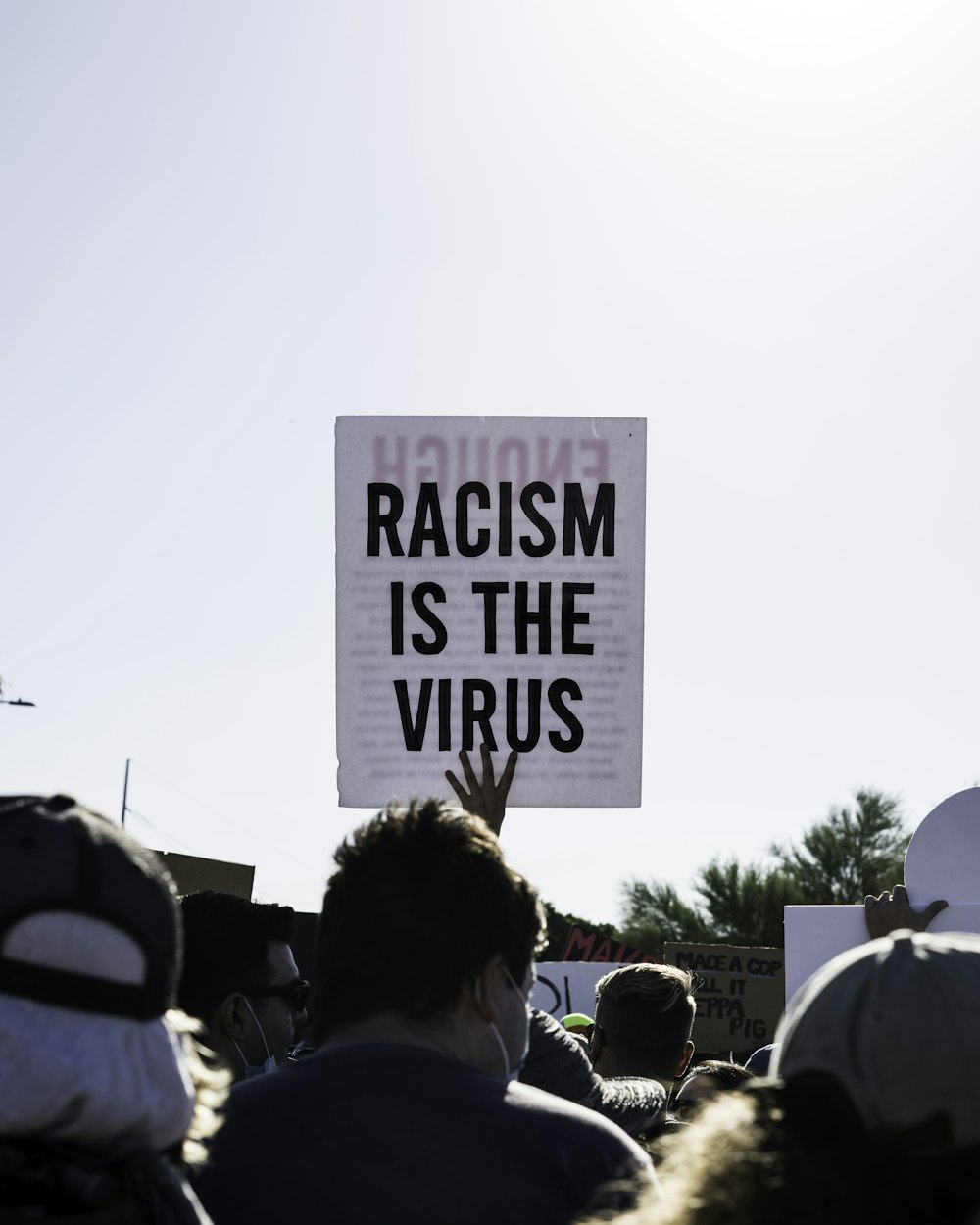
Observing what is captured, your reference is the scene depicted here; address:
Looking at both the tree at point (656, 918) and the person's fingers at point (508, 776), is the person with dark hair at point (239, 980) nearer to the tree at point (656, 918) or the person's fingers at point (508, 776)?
the person's fingers at point (508, 776)

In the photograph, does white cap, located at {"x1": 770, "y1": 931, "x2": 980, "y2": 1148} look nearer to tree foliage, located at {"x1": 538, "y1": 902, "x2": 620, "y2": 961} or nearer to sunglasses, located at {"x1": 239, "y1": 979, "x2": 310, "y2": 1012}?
sunglasses, located at {"x1": 239, "y1": 979, "x2": 310, "y2": 1012}

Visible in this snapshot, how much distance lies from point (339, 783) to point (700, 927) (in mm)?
25762

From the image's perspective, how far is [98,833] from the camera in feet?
5.51

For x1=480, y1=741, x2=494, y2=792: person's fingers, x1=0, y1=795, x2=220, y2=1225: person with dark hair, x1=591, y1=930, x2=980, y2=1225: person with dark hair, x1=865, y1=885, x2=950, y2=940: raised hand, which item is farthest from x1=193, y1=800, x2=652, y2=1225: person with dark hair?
x1=865, y1=885, x2=950, y2=940: raised hand

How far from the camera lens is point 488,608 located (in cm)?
465

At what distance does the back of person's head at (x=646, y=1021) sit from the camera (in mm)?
4164

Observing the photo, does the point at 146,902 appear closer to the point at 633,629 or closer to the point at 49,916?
the point at 49,916

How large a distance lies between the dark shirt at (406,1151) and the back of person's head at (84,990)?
1.37 feet

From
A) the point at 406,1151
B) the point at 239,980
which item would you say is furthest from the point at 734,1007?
the point at 406,1151

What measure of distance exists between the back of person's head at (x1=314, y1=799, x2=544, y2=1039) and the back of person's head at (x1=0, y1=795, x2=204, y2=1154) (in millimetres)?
604

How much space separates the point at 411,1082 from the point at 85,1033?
0.65m

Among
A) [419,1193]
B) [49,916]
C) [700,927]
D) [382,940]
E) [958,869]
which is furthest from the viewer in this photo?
[700,927]

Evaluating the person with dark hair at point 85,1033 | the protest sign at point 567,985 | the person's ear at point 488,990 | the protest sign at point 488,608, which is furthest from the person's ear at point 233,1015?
the protest sign at point 567,985

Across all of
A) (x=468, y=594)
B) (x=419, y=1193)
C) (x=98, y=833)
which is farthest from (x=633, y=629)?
(x=98, y=833)
